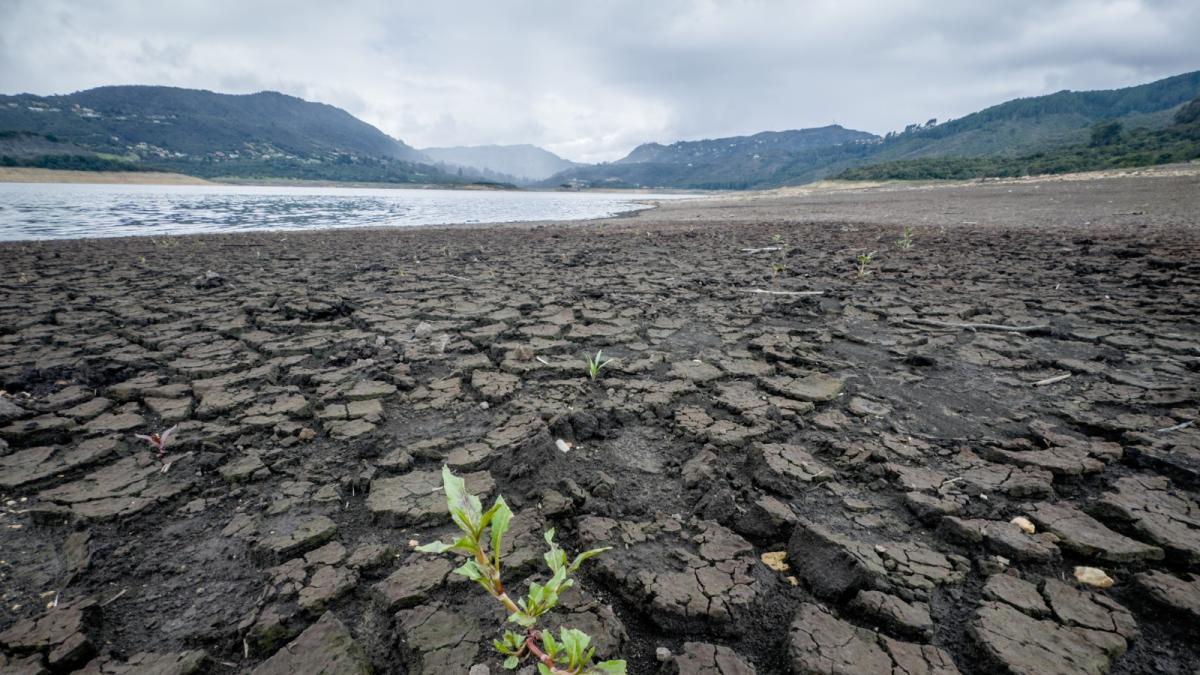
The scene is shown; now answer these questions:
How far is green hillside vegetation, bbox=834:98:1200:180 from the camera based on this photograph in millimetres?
30656

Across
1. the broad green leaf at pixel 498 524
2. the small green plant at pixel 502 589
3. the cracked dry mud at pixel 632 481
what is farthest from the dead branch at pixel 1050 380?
the broad green leaf at pixel 498 524

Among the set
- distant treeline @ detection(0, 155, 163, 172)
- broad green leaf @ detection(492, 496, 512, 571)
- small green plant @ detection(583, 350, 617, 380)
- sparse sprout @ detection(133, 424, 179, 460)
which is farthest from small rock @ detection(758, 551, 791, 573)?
distant treeline @ detection(0, 155, 163, 172)

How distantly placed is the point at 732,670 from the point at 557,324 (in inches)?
124

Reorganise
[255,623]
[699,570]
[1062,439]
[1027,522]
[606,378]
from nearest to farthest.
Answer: [255,623]
[699,570]
[1027,522]
[1062,439]
[606,378]

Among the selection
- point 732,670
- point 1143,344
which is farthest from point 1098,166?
point 732,670

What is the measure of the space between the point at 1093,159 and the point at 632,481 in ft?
164

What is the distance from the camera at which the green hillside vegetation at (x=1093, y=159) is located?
30.7 m

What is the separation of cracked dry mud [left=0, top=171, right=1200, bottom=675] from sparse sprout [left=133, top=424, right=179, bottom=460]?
3.2 inches

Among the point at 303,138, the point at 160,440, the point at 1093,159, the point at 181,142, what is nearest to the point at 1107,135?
the point at 1093,159

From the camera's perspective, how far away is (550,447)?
86.4 inches

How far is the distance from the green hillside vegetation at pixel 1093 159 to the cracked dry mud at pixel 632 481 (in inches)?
1563

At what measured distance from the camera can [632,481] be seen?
1.98 m

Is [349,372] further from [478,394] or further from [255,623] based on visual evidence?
[255,623]

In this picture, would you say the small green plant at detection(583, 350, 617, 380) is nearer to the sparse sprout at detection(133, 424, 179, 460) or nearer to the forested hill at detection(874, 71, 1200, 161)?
the sparse sprout at detection(133, 424, 179, 460)
